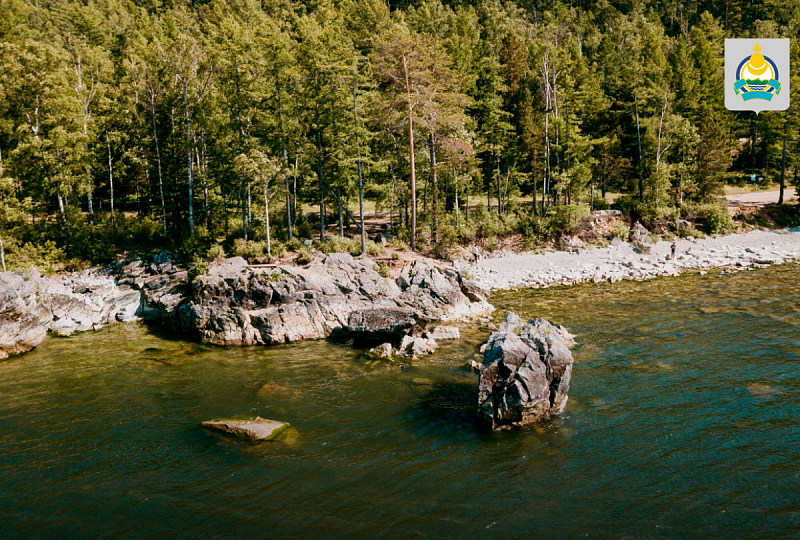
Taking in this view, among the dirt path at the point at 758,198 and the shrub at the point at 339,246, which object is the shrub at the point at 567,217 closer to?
the dirt path at the point at 758,198

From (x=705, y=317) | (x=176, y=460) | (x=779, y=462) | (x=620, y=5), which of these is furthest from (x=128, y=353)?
(x=620, y=5)

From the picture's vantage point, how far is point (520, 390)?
51.2 feet

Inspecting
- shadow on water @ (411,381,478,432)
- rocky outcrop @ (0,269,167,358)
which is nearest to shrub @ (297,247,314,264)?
rocky outcrop @ (0,269,167,358)

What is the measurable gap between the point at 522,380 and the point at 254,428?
8373 millimetres

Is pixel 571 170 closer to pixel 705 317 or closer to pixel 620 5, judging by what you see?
pixel 705 317

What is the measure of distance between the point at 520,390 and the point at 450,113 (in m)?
27.3

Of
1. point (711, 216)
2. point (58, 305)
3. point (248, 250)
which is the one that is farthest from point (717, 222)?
point (58, 305)

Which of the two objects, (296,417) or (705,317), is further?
(705,317)

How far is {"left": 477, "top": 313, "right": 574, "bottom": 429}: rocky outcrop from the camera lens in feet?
51.5

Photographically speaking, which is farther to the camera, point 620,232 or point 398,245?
point 620,232

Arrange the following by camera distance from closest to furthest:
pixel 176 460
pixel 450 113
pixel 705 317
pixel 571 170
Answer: pixel 176 460
pixel 705 317
pixel 450 113
pixel 571 170

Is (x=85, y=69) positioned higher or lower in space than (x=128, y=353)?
higher

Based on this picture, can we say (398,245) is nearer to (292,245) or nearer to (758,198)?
(292,245)

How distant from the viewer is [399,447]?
14922 millimetres
